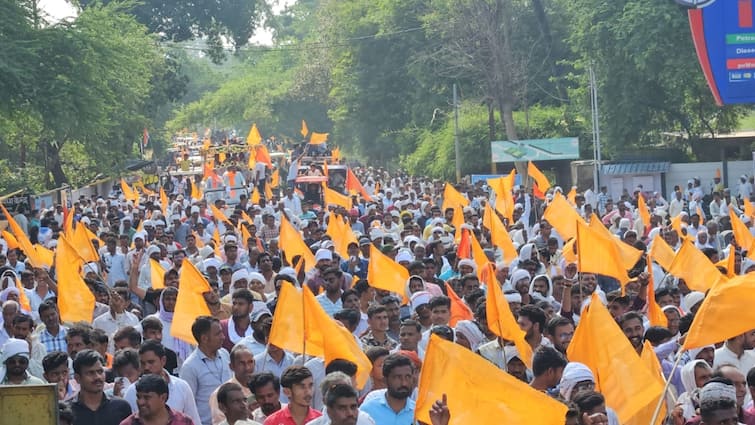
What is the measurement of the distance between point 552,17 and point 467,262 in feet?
114

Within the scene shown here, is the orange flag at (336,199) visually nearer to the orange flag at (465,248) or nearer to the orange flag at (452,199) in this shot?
the orange flag at (452,199)

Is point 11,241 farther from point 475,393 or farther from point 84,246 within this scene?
point 475,393

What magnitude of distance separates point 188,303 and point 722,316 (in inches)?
164

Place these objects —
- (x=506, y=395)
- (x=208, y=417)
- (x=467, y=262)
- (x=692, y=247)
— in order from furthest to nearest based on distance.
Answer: (x=467, y=262), (x=692, y=247), (x=208, y=417), (x=506, y=395)

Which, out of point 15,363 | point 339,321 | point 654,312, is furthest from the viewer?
point 654,312

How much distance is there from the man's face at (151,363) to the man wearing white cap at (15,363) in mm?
682

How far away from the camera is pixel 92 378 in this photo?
737 cm

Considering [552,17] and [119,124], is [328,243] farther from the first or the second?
[552,17]

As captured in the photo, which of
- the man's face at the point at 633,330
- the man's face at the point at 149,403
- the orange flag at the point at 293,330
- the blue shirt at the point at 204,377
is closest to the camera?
the man's face at the point at 149,403

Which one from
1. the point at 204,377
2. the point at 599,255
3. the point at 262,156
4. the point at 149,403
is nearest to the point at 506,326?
the point at 204,377

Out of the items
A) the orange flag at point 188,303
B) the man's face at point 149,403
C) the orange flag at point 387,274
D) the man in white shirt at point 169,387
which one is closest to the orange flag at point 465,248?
the orange flag at point 387,274

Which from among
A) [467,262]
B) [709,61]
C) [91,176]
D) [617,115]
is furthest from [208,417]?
[91,176]

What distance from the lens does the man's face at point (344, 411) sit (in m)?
6.43

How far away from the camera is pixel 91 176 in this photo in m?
41.4
